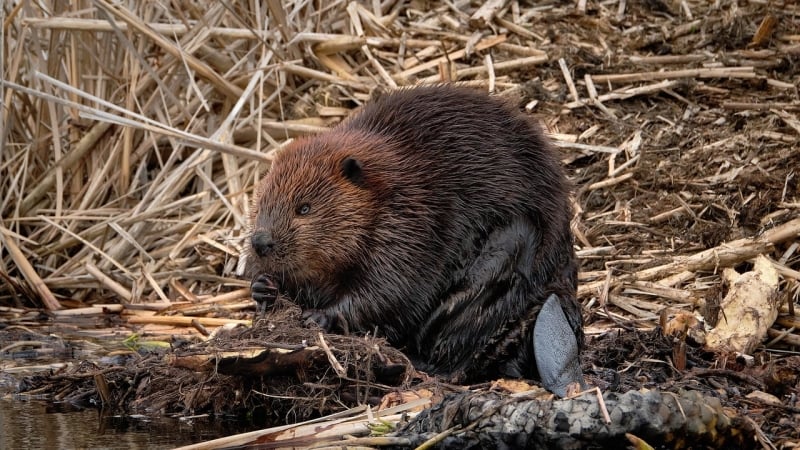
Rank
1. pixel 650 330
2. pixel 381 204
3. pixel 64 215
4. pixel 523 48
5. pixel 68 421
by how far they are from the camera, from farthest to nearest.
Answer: pixel 523 48 → pixel 64 215 → pixel 650 330 → pixel 381 204 → pixel 68 421

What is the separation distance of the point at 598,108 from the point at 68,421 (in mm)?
4119

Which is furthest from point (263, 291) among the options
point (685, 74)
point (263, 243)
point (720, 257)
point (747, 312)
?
point (685, 74)

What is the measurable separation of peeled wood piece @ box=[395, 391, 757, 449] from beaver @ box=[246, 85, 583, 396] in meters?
0.96

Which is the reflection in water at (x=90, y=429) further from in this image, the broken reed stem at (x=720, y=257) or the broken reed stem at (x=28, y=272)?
the broken reed stem at (x=720, y=257)

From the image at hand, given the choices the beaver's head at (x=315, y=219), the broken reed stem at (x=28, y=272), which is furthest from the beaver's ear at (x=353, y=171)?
the broken reed stem at (x=28, y=272)

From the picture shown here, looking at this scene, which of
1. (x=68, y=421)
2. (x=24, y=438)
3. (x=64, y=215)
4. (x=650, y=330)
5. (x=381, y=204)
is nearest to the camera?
(x=24, y=438)

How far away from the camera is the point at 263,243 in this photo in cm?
457

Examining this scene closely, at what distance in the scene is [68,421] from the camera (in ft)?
13.9

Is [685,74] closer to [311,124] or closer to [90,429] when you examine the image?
[311,124]

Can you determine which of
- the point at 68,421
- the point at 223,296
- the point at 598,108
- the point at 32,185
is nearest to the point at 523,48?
the point at 598,108

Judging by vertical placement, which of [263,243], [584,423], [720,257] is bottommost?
[720,257]

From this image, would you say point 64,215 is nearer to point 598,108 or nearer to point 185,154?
point 185,154

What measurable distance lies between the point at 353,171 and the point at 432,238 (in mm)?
416

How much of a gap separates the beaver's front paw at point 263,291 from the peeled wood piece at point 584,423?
1264 mm
